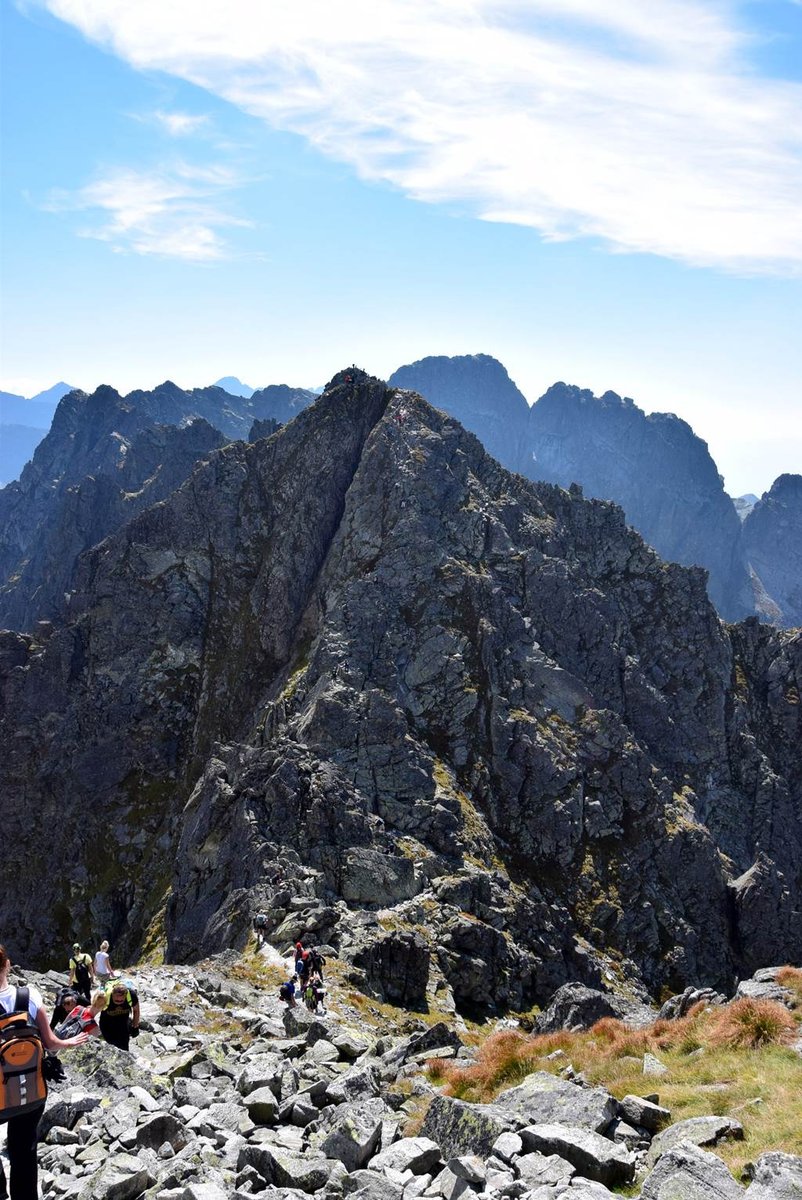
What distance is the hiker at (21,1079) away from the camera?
34.9 feet

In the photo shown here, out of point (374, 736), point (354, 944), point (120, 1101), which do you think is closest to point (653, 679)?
point (374, 736)

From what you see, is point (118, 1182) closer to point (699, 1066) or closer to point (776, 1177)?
point (776, 1177)

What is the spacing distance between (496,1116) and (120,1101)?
848 centimetres

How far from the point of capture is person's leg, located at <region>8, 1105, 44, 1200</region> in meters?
11.0

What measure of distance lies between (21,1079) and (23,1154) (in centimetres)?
160

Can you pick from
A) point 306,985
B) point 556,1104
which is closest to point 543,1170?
point 556,1104

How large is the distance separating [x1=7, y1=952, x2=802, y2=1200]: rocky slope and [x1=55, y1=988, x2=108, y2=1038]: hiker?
1.61 meters

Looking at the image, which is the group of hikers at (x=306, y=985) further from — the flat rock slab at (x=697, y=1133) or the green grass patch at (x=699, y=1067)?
the flat rock slab at (x=697, y=1133)

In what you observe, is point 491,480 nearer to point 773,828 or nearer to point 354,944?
point 773,828

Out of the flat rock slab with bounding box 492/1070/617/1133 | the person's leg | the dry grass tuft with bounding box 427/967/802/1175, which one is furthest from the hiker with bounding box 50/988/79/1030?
the flat rock slab with bounding box 492/1070/617/1133

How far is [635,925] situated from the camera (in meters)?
75.1

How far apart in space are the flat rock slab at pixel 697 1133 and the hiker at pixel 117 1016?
15026 millimetres

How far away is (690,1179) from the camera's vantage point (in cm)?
1054

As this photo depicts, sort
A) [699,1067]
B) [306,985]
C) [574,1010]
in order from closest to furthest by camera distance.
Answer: [699,1067] < [574,1010] < [306,985]
